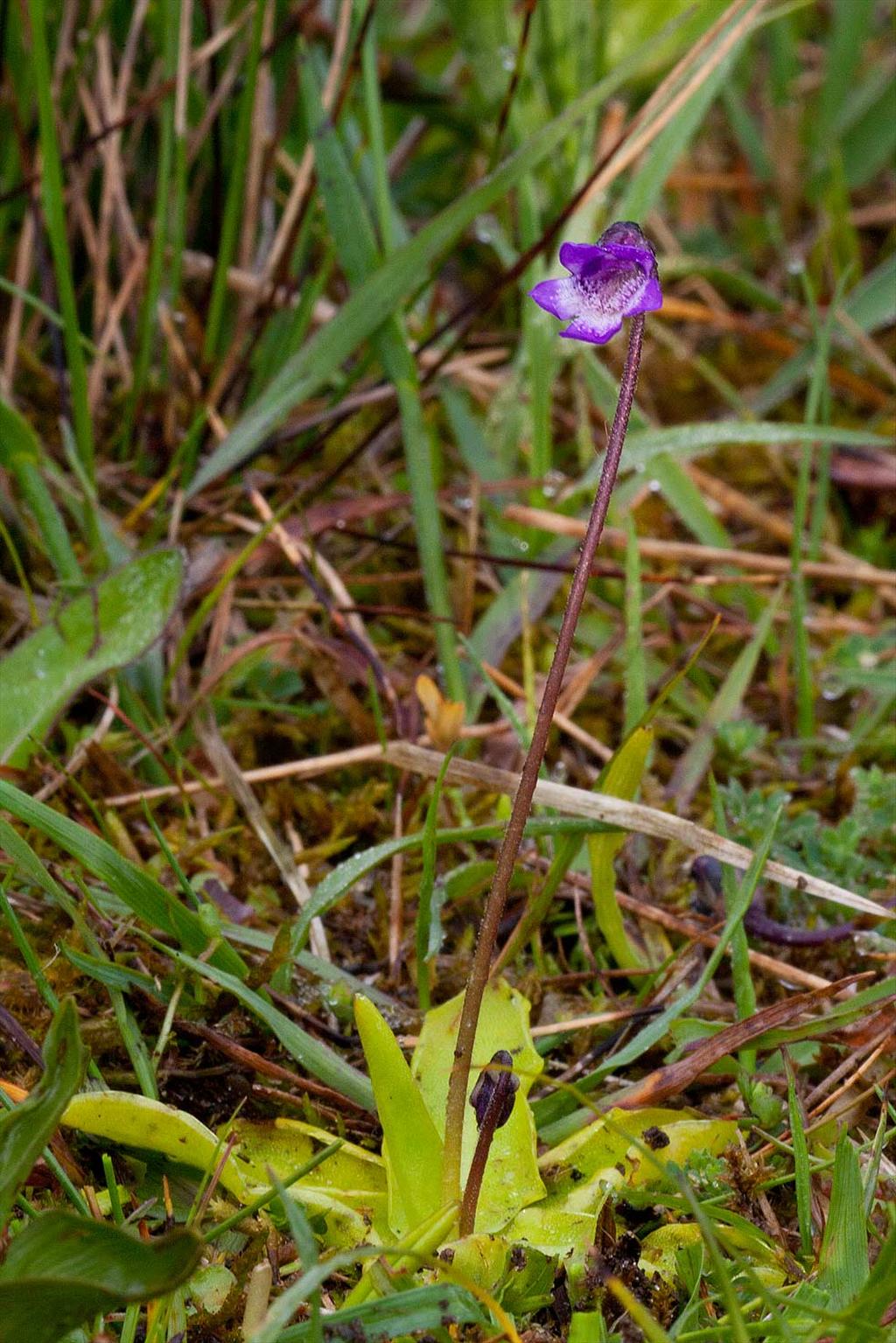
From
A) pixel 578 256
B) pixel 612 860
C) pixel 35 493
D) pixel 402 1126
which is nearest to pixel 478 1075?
pixel 402 1126

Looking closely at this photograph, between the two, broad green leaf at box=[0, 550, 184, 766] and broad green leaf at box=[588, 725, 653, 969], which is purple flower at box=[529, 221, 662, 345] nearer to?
broad green leaf at box=[588, 725, 653, 969]

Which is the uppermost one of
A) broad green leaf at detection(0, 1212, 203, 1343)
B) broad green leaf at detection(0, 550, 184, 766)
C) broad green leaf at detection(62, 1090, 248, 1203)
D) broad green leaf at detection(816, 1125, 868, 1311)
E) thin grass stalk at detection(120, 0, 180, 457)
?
thin grass stalk at detection(120, 0, 180, 457)

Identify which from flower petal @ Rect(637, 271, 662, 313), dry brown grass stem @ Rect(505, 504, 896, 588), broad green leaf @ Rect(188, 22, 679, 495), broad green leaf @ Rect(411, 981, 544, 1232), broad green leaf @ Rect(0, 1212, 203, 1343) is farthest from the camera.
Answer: dry brown grass stem @ Rect(505, 504, 896, 588)

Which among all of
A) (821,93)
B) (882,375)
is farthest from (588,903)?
(821,93)

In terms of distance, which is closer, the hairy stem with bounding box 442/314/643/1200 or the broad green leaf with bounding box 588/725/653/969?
the hairy stem with bounding box 442/314/643/1200

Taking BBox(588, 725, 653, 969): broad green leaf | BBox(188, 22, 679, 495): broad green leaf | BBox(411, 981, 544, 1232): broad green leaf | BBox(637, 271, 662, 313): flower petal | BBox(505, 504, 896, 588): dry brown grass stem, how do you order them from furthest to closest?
BBox(505, 504, 896, 588): dry brown grass stem → BBox(188, 22, 679, 495): broad green leaf → BBox(588, 725, 653, 969): broad green leaf → BBox(411, 981, 544, 1232): broad green leaf → BBox(637, 271, 662, 313): flower petal

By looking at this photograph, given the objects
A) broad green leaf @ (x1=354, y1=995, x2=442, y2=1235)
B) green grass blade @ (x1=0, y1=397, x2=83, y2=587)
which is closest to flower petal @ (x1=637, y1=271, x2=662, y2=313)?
broad green leaf @ (x1=354, y1=995, x2=442, y2=1235)

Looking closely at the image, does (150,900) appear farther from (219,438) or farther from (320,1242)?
(219,438)
